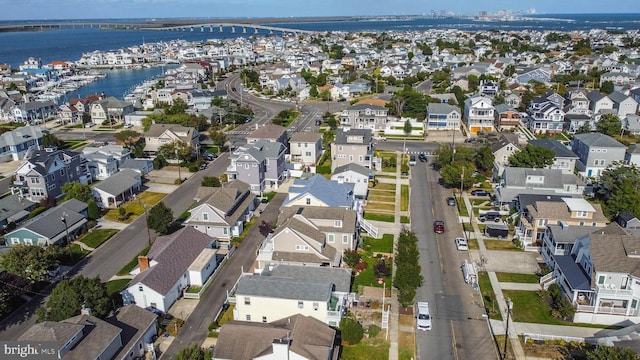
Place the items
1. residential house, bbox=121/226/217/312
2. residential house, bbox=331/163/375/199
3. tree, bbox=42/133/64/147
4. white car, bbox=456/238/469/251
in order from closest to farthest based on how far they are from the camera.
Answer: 1. residential house, bbox=121/226/217/312
2. white car, bbox=456/238/469/251
3. residential house, bbox=331/163/375/199
4. tree, bbox=42/133/64/147

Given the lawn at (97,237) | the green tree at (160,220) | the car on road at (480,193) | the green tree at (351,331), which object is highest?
the green tree at (160,220)

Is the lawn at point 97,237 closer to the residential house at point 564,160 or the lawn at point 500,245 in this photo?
the lawn at point 500,245

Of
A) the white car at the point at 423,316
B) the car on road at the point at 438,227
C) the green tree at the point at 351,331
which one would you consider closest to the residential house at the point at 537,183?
the car on road at the point at 438,227

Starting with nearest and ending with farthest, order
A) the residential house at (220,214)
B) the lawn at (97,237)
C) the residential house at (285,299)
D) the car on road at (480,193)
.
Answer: the residential house at (285,299) → the residential house at (220,214) → the lawn at (97,237) → the car on road at (480,193)

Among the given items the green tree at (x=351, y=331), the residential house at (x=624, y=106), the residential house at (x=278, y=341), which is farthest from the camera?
the residential house at (x=624, y=106)

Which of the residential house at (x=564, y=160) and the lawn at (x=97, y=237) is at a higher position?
the residential house at (x=564, y=160)

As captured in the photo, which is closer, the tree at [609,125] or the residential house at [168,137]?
the residential house at [168,137]

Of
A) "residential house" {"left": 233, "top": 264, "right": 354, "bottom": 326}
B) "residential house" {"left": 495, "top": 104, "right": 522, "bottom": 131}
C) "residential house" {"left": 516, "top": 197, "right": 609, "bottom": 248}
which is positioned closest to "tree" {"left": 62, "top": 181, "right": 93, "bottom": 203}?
"residential house" {"left": 233, "top": 264, "right": 354, "bottom": 326}

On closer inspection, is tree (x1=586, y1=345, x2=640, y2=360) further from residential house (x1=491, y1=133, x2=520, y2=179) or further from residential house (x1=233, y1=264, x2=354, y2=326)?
residential house (x1=491, y1=133, x2=520, y2=179)

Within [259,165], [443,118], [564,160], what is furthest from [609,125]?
[259,165]
